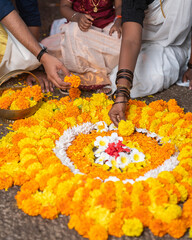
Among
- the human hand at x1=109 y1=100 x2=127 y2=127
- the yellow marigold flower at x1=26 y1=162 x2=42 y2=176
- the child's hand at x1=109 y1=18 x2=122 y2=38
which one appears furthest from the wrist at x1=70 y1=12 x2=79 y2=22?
the yellow marigold flower at x1=26 y1=162 x2=42 y2=176

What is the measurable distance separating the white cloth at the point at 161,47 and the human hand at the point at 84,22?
52cm

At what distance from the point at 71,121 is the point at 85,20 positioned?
1079 millimetres

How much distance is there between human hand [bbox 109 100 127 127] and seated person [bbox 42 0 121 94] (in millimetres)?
724

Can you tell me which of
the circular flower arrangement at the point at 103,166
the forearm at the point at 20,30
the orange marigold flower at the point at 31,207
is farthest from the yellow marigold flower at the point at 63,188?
the forearm at the point at 20,30

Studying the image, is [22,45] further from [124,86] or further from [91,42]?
[124,86]

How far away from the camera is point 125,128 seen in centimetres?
225

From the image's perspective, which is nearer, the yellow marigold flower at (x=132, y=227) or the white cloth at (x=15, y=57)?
the yellow marigold flower at (x=132, y=227)

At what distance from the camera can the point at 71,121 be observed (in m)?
2.46

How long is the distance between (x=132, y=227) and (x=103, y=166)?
521mm

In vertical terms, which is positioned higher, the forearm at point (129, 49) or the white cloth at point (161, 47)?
the forearm at point (129, 49)

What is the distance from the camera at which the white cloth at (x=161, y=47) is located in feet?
9.50

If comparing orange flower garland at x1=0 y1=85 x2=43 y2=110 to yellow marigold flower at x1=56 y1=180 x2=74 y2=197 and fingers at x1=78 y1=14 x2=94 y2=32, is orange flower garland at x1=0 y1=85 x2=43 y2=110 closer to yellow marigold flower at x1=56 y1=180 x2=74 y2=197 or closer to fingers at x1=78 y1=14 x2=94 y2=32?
fingers at x1=78 y1=14 x2=94 y2=32

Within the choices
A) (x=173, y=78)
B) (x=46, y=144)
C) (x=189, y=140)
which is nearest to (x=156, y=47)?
(x=173, y=78)

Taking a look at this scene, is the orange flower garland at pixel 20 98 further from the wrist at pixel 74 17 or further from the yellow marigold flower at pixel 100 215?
the yellow marigold flower at pixel 100 215
